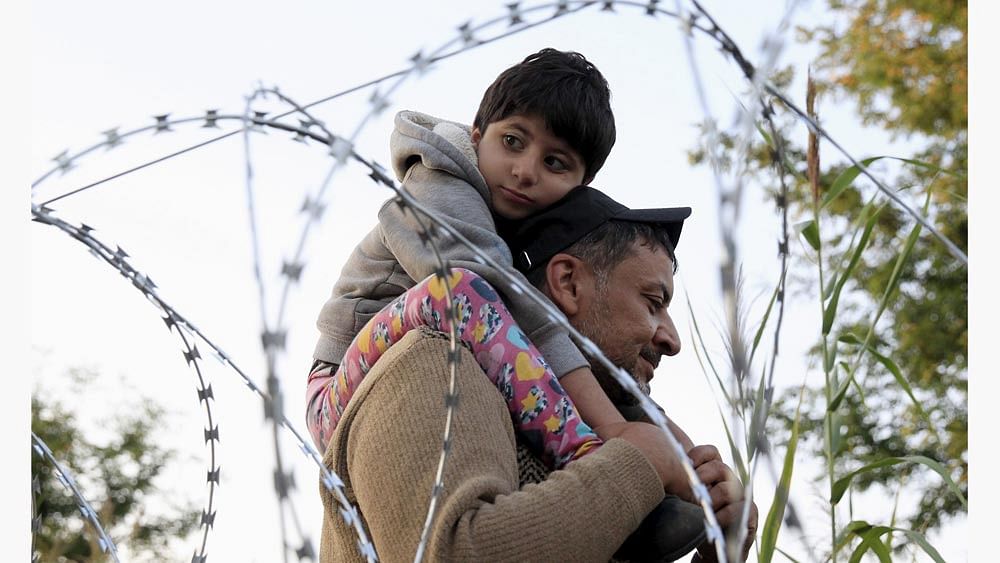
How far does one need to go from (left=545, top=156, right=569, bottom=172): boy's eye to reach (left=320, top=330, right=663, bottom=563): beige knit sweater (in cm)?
83

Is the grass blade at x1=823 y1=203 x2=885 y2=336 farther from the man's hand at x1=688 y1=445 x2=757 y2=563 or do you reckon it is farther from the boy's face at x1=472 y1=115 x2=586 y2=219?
the boy's face at x1=472 y1=115 x2=586 y2=219

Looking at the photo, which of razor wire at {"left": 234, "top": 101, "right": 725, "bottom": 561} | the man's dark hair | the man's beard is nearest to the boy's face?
the man's dark hair

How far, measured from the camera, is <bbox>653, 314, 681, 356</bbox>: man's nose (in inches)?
98.2

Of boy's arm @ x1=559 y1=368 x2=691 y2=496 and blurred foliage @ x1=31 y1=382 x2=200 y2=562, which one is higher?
blurred foliage @ x1=31 y1=382 x2=200 y2=562

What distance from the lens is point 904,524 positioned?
1138 centimetres

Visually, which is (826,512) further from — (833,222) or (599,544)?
(833,222)

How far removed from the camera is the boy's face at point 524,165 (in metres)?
2.74

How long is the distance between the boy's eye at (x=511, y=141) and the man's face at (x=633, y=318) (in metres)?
0.47

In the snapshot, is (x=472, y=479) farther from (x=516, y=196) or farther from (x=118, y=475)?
(x=118, y=475)

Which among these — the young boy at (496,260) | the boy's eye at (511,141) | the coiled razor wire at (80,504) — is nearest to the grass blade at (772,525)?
the young boy at (496,260)

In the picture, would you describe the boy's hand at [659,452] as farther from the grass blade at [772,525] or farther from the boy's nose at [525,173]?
the boy's nose at [525,173]

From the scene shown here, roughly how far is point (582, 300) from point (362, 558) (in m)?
0.68

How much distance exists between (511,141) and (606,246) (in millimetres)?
474

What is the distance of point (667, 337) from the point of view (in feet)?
8.21
